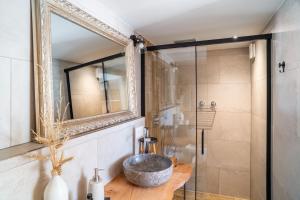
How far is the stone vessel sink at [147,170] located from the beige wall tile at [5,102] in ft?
2.63

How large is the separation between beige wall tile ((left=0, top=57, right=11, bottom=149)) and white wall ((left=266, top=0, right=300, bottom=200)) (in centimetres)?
161

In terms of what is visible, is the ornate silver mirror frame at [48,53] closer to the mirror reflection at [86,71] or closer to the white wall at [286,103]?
the mirror reflection at [86,71]

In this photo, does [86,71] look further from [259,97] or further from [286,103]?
[259,97]

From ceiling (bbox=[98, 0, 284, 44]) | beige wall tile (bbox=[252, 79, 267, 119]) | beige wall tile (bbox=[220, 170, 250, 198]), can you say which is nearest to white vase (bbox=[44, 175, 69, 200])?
ceiling (bbox=[98, 0, 284, 44])

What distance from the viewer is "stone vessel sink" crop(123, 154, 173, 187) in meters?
1.29

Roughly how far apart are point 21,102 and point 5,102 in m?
0.07

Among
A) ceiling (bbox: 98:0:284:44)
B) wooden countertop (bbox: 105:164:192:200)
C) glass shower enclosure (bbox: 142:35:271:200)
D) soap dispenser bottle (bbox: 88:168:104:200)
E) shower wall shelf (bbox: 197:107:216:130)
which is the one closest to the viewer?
soap dispenser bottle (bbox: 88:168:104:200)

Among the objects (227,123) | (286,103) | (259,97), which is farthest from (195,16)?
(227,123)

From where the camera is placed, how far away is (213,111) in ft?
8.84

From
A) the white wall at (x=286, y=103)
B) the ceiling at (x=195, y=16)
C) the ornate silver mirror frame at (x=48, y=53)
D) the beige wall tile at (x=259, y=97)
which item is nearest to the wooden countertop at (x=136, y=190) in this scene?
the ornate silver mirror frame at (x=48, y=53)

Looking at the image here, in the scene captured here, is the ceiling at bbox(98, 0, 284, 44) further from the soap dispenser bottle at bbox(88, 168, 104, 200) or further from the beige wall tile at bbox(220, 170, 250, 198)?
the beige wall tile at bbox(220, 170, 250, 198)

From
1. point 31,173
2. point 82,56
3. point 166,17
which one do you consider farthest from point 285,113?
point 31,173

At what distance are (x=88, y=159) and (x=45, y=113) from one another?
413 mm

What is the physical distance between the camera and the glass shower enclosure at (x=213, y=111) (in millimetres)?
2135
